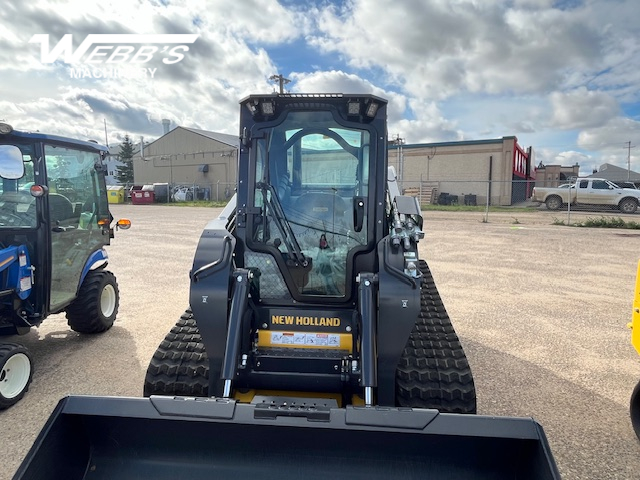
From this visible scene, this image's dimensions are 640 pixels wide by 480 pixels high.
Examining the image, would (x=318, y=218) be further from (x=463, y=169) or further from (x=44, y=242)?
(x=463, y=169)

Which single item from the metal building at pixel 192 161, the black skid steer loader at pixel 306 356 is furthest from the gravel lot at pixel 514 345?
the metal building at pixel 192 161

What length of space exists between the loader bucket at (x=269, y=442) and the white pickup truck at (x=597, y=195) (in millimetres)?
21913

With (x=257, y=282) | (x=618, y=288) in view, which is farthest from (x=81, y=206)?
(x=618, y=288)

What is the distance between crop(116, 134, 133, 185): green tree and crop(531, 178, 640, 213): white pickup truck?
42575mm

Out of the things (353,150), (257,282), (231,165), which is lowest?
(257,282)

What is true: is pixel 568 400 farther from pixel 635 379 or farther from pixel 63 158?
pixel 63 158

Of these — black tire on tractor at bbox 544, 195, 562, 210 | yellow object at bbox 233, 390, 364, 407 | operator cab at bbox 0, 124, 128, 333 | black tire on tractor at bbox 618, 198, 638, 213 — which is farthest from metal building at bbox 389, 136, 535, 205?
yellow object at bbox 233, 390, 364, 407

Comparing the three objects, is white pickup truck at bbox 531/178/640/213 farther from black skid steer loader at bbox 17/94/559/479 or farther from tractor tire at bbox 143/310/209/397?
tractor tire at bbox 143/310/209/397

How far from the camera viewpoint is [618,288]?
25.6ft

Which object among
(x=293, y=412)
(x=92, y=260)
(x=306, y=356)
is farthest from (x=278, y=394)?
(x=92, y=260)

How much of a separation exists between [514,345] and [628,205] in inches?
823

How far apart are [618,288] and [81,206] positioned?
8463mm

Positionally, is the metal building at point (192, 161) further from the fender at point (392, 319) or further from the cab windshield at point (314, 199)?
the fender at point (392, 319)

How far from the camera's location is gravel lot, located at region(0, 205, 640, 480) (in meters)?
3.41
